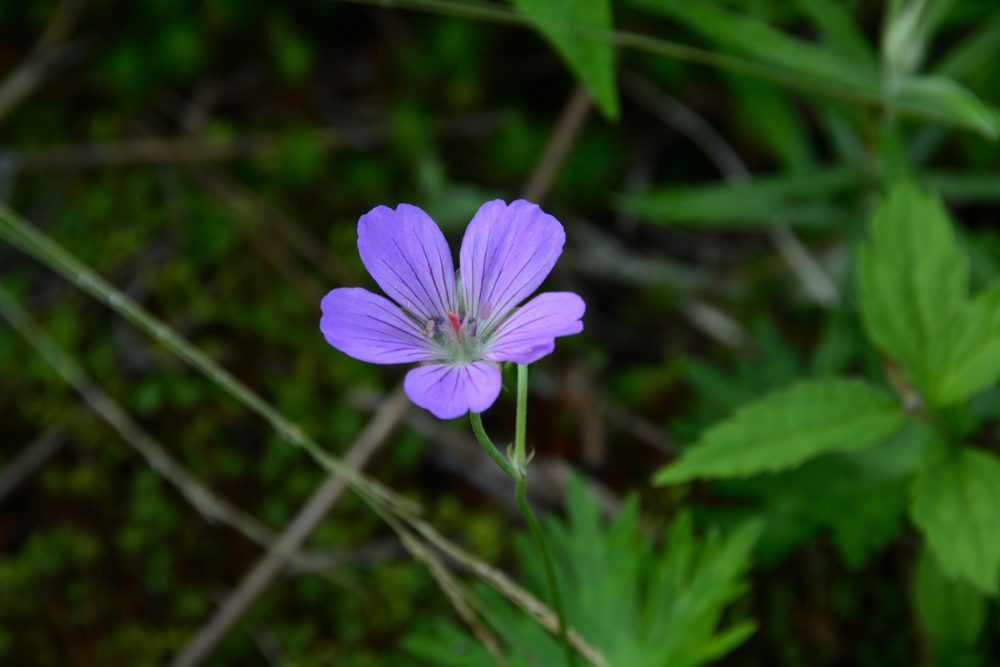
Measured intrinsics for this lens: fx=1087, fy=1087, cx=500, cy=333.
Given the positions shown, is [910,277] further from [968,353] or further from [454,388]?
[454,388]

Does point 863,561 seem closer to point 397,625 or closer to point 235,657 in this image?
point 397,625

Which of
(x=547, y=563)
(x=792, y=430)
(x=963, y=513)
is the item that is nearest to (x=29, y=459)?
(x=547, y=563)

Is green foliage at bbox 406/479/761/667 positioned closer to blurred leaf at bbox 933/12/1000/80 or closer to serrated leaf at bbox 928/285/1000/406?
serrated leaf at bbox 928/285/1000/406

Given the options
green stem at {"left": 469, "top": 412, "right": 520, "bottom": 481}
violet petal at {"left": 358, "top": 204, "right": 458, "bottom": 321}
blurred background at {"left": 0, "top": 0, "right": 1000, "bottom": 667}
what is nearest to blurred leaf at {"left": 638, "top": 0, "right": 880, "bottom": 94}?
blurred background at {"left": 0, "top": 0, "right": 1000, "bottom": 667}

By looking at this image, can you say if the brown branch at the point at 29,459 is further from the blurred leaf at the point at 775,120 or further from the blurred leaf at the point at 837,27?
the blurred leaf at the point at 837,27

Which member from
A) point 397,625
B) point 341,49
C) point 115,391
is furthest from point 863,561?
point 341,49

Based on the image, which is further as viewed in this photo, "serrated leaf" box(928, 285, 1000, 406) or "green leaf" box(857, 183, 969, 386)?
"green leaf" box(857, 183, 969, 386)
